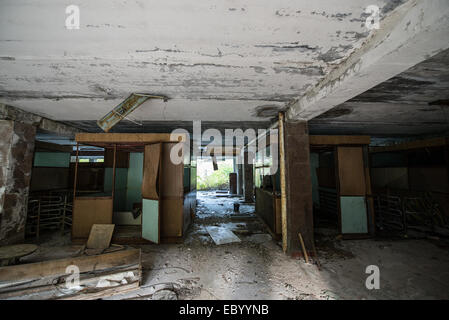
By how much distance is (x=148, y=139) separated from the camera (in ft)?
14.4

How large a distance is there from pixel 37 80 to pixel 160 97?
1729 millimetres

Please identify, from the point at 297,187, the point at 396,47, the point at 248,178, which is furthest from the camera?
the point at 248,178

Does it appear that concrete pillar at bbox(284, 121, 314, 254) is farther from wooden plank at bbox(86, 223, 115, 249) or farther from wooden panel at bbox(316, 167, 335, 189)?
wooden plank at bbox(86, 223, 115, 249)

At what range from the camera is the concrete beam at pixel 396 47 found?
129 centimetres

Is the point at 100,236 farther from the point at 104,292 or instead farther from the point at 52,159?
the point at 52,159

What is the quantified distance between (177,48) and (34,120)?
14.9ft

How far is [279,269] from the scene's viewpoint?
3160 millimetres

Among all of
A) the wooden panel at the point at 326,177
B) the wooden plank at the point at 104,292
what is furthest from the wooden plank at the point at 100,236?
the wooden panel at the point at 326,177

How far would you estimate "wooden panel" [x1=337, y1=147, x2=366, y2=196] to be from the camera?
4.65 meters

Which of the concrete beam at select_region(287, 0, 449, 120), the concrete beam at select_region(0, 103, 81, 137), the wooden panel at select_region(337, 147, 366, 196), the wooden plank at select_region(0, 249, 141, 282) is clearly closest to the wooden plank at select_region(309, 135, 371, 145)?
the wooden panel at select_region(337, 147, 366, 196)

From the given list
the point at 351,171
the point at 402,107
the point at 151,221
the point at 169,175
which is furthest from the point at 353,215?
the point at 151,221
